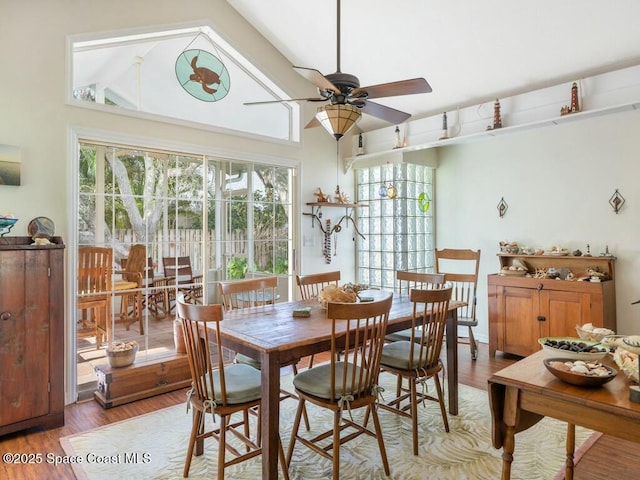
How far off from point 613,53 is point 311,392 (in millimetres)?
3711

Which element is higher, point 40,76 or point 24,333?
point 40,76

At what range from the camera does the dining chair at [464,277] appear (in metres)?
4.18

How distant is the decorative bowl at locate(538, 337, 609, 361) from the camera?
1583mm

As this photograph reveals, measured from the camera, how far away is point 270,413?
1.97m

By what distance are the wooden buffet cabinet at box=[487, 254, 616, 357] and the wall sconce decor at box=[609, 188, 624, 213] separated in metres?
0.50

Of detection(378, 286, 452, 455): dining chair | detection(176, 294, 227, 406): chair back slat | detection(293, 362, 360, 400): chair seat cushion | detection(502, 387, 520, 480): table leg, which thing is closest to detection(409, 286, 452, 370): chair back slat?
→ detection(378, 286, 452, 455): dining chair

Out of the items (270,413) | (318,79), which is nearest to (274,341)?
(270,413)

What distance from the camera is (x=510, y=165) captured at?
4.62 metres

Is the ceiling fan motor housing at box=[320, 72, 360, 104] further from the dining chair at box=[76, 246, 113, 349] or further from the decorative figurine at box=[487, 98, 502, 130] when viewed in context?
the dining chair at box=[76, 246, 113, 349]

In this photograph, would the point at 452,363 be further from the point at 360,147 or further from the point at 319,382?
the point at 360,147

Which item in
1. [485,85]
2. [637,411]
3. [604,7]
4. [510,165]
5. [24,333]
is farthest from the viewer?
[510,165]

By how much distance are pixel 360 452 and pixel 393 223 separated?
10.2 ft

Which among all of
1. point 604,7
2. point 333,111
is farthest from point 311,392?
point 604,7

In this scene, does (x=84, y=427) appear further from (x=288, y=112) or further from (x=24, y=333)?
(x=288, y=112)
